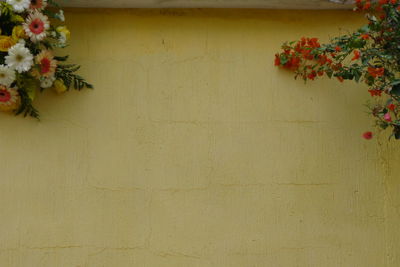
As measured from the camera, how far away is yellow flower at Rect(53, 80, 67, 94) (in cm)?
305

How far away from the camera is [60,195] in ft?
9.98

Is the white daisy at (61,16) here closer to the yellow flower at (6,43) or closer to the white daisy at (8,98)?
the yellow flower at (6,43)

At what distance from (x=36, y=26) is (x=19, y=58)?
188 millimetres

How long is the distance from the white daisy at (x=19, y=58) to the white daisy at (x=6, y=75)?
0.03 metres

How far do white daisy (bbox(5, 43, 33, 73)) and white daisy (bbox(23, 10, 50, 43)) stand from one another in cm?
8

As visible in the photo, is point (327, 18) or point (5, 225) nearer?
point (5, 225)

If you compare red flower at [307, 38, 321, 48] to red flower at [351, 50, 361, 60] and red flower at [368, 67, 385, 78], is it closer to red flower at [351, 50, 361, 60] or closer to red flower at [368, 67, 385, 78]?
red flower at [351, 50, 361, 60]

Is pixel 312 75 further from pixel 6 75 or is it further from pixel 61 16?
pixel 6 75

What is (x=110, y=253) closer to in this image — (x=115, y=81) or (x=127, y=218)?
(x=127, y=218)

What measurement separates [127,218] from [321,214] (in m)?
1.06

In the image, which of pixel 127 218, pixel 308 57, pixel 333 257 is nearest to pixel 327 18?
pixel 308 57

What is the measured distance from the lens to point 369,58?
2.93 meters

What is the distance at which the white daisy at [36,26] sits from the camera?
2.91 metres

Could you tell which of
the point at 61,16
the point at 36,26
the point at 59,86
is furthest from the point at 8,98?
Answer: the point at 61,16
